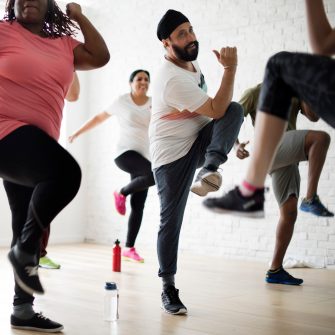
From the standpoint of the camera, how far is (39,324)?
2820 millimetres

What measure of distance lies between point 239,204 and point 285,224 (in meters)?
2.32

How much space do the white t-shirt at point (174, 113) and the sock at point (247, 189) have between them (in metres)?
1.03

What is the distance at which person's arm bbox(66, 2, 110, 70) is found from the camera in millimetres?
2793

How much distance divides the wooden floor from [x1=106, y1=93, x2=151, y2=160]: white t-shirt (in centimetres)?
109

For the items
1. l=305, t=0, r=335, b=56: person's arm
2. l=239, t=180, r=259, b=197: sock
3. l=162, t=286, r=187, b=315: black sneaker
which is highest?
l=305, t=0, r=335, b=56: person's arm

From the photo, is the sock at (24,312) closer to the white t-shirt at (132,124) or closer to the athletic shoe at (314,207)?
the athletic shoe at (314,207)

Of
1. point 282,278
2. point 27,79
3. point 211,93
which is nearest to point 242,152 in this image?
point 282,278

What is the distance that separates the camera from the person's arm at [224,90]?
9.84 feet

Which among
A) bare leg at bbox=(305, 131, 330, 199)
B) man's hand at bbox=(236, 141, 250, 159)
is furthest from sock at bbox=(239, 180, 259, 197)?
man's hand at bbox=(236, 141, 250, 159)

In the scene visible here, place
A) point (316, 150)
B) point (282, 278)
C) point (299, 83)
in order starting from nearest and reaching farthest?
point (299, 83)
point (316, 150)
point (282, 278)

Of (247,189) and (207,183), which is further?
(207,183)

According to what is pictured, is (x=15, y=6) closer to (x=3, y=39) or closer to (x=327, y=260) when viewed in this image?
(x=3, y=39)

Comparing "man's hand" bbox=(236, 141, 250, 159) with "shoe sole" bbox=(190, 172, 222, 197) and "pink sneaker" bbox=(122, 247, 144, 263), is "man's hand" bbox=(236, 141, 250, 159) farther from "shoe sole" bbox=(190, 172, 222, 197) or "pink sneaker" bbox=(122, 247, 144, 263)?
"pink sneaker" bbox=(122, 247, 144, 263)

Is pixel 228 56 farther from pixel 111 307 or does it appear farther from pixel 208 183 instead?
pixel 111 307
